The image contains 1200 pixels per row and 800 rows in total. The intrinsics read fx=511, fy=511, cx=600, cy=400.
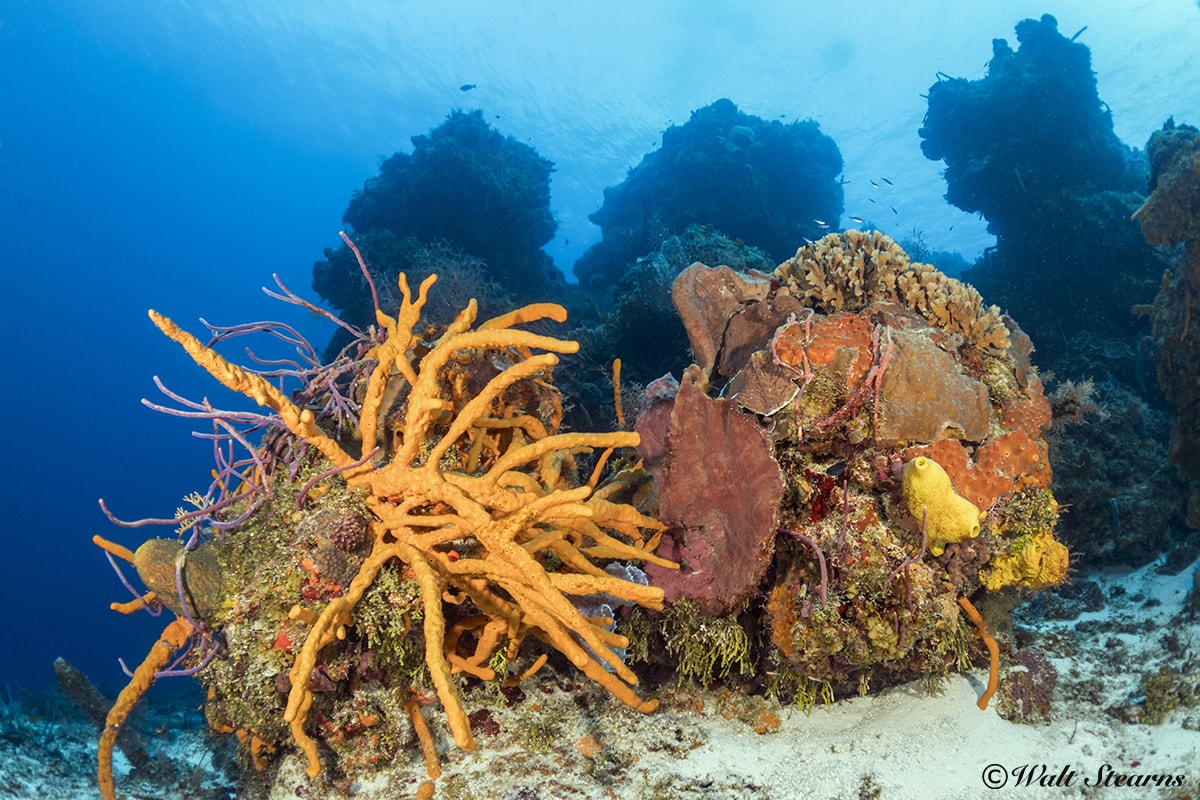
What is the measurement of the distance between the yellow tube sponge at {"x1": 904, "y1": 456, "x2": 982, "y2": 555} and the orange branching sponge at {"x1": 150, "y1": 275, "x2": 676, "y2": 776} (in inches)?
50.8

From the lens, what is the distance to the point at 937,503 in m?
2.49

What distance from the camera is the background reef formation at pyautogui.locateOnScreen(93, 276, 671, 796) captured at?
195 cm

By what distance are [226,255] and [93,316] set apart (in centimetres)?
2614

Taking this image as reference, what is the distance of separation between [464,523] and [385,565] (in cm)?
62

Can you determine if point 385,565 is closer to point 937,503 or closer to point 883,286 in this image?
point 937,503

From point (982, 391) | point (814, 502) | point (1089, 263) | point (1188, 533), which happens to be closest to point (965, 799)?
point (814, 502)

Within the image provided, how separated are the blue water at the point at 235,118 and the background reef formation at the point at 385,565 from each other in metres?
41.8

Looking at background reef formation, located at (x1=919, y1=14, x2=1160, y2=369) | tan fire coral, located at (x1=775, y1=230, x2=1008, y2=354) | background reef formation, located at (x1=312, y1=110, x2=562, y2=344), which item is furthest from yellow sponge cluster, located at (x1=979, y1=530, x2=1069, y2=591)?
background reef formation, located at (x1=312, y1=110, x2=562, y2=344)

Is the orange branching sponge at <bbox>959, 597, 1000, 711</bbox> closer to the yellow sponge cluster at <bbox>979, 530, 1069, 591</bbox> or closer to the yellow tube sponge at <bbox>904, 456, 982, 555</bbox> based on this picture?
the yellow sponge cluster at <bbox>979, 530, 1069, 591</bbox>

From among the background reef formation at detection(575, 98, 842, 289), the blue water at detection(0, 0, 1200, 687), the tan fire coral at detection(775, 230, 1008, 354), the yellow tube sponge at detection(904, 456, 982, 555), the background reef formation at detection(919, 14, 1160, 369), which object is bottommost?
the yellow tube sponge at detection(904, 456, 982, 555)

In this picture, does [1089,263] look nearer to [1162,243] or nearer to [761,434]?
[1162,243]

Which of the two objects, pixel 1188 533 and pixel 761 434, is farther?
pixel 1188 533

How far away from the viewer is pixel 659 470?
9.59 feet

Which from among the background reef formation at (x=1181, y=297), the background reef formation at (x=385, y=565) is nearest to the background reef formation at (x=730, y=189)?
the background reef formation at (x=1181, y=297)
